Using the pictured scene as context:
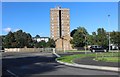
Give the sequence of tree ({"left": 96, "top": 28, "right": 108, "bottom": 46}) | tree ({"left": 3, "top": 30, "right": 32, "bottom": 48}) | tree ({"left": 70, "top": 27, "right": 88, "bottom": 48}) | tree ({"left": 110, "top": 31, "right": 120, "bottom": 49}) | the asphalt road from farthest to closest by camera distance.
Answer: tree ({"left": 3, "top": 30, "right": 32, "bottom": 48}), tree ({"left": 70, "top": 27, "right": 88, "bottom": 48}), tree ({"left": 96, "top": 28, "right": 108, "bottom": 46}), tree ({"left": 110, "top": 31, "right": 120, "bottom": 49}), the asphalt road

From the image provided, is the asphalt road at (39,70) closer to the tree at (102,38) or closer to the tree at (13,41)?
the tree at (102,38)

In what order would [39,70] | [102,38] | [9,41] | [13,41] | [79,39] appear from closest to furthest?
[39,70]
[102,38]
[79,39]
[9,41]
[13,41]

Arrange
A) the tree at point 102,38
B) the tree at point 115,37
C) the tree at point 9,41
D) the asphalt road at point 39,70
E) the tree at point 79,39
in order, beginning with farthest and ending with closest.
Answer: the tree at point 9,41 < the tree at point 79,39 < the tree at point 102,38 < the tree at point 115,37 < the asphalt road at point 39,70

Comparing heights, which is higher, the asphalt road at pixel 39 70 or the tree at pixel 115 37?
the tree at pixel 115 37

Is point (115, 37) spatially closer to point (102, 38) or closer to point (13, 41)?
point (102, 38)

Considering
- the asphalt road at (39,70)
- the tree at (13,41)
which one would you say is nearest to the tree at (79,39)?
the tree at (13,41)

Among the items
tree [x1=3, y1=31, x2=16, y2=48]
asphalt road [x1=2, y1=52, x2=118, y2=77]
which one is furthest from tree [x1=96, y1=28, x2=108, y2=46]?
asphalt road [x1=2, y1=52, x2=118, y2=77]

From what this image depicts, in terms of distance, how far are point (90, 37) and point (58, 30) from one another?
8427 cm

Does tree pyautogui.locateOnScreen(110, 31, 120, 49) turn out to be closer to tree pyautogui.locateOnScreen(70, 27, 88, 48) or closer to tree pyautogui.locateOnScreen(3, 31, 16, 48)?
tree pyautogui.locateOnScreen(70, 27, 88, 48)

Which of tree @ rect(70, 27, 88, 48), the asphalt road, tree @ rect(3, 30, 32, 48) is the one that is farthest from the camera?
tree @ rect(3, 30, 32, 48)

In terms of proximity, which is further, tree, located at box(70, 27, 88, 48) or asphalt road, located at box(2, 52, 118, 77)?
tree, located at box(70, 27, 88, 48)

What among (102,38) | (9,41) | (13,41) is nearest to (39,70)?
(102,38)

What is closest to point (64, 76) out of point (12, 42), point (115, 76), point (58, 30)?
point (115, 76)

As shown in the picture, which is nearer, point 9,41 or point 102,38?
point 102,38
